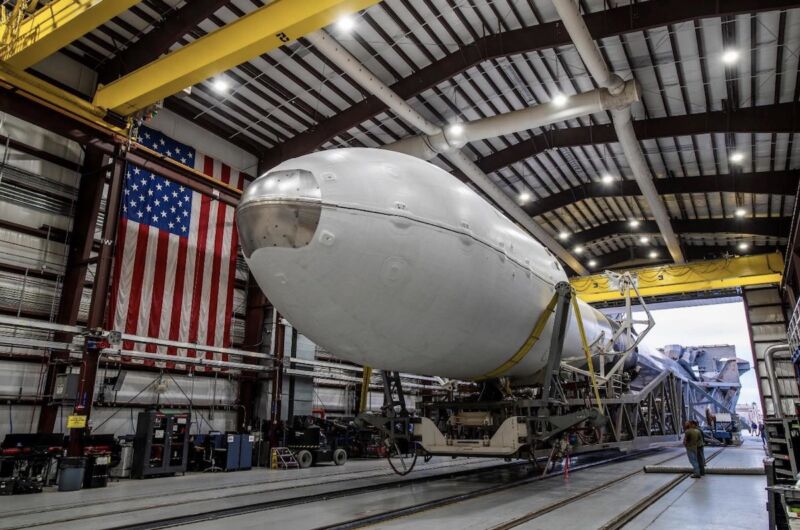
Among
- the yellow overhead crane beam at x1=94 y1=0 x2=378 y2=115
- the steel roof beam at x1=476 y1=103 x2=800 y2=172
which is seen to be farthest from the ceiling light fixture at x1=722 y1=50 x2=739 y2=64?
the yellow overhead crane beam at x1=94 y1=0 x2=378 y2=115

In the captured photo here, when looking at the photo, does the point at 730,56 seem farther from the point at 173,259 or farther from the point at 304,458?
the point at 173,259

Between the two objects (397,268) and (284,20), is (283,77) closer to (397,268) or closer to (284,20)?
(284,20)

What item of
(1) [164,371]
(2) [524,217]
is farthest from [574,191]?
(1) [164,371]

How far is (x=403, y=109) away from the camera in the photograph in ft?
42.9

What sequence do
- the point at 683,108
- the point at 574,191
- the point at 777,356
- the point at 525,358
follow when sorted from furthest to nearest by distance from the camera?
the point at 777,356, the point at 574,191, the point at 683,108, the point at 525,358

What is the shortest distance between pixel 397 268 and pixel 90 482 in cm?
786

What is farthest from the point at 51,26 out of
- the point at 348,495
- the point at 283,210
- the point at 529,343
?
the point at 529,343

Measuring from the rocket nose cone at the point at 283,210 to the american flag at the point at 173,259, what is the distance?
880 centimetres

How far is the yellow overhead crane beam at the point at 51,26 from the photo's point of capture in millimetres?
8781

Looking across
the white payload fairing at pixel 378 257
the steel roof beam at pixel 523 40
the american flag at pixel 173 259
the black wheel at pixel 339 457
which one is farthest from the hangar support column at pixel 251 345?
the white payload fairing at pixel 378 257

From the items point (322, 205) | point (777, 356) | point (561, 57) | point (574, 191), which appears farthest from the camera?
point (777, 356)

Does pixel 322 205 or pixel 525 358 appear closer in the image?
pixel 322 205

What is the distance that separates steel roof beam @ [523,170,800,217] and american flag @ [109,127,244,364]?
475 inches

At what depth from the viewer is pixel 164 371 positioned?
12.8 meters
